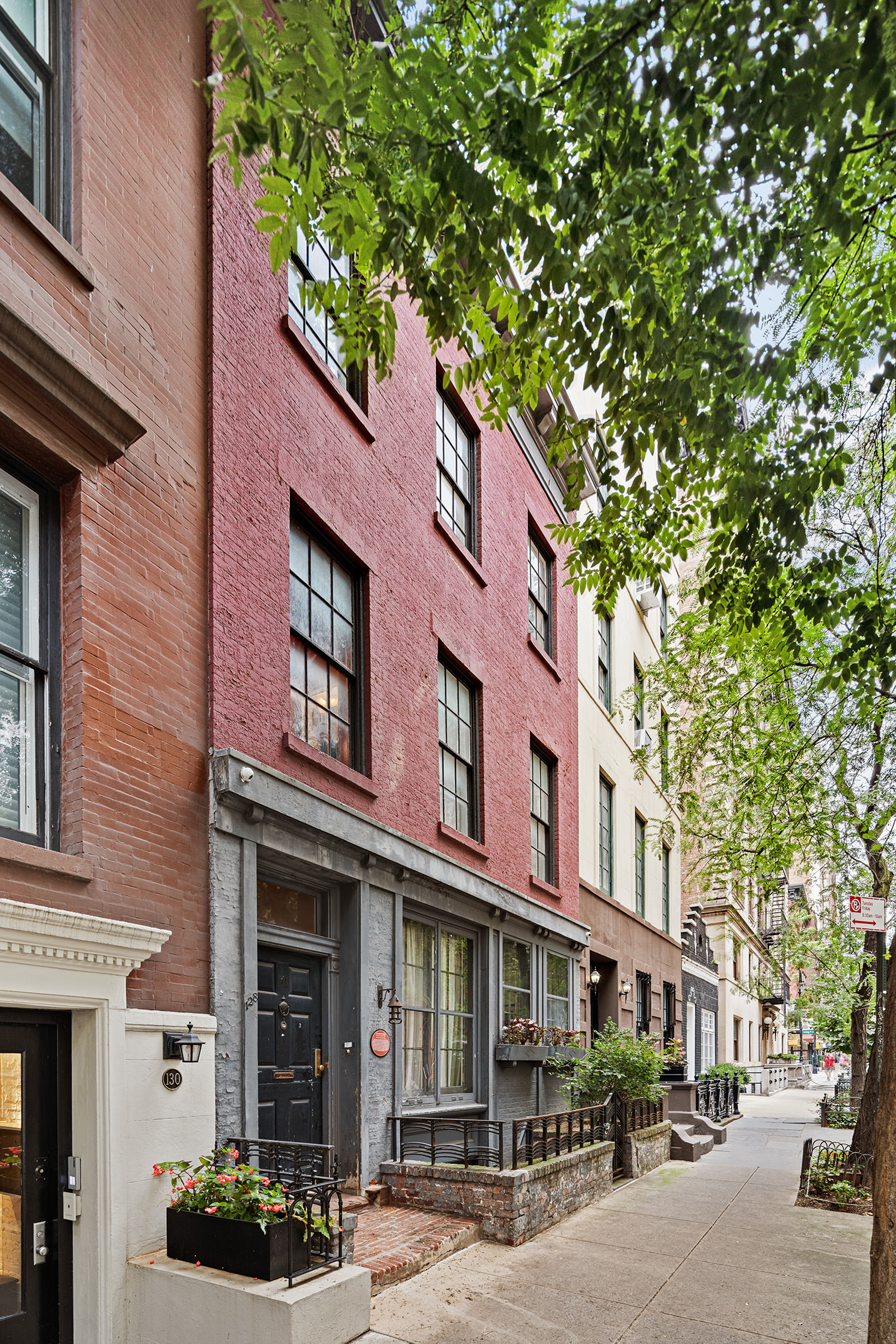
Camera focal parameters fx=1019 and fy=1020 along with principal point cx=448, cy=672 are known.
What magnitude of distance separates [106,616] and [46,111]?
3328 millimetres

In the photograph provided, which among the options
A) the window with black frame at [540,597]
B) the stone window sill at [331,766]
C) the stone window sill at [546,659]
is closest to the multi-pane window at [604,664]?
the stone window sill at [546,659]

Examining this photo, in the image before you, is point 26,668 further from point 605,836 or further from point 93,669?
point 605,836

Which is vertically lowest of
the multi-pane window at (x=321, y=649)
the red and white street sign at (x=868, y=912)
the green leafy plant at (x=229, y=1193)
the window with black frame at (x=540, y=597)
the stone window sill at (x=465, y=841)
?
the green leafy plant at (x=229, y=1193)

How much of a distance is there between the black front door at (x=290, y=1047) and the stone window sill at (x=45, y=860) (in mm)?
2931

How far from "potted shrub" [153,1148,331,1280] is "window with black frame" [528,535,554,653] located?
37.4 feet

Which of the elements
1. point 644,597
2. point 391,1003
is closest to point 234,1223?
point 391,1003

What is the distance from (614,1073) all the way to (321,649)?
7.63 m

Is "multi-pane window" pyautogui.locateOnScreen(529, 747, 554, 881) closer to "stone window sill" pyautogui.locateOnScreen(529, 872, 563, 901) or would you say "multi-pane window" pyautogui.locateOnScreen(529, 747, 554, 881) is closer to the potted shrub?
"stone window sill" pyautogui.locateOnScreen(529, 872, 563, 901)

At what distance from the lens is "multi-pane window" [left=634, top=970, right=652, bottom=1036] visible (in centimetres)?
2241

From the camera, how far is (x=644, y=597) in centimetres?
2491

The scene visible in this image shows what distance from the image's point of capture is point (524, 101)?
4.97 metres

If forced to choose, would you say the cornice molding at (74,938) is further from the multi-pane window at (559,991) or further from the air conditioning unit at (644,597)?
the air conditioning unit at (644,597)

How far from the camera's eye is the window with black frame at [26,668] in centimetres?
590

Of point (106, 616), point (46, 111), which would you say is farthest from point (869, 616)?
point (46, 111)
